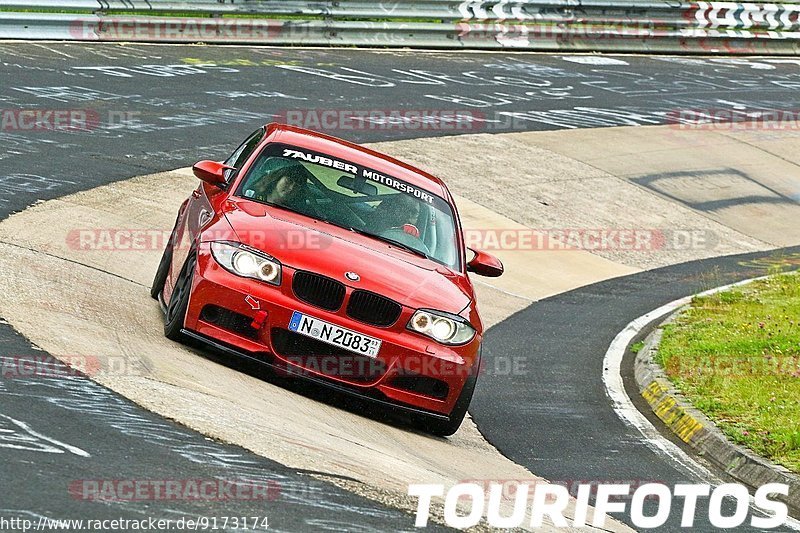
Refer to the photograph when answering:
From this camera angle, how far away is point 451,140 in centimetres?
1995

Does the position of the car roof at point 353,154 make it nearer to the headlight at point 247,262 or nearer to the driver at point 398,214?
the driver at point 398,214

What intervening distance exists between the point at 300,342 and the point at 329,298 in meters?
0.32

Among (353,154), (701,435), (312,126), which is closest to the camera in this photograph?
(701,435)

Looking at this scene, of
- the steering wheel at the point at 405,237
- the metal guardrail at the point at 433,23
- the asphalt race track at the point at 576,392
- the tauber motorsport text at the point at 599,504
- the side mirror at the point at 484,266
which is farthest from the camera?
the metal guardrail at the point at 433,23

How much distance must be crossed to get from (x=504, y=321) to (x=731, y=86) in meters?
16.5

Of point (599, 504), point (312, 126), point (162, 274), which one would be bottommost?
point (599, 504)

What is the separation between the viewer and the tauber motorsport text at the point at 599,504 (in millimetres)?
6625

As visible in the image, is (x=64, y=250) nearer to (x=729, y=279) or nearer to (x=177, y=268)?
(x=177, y=268)

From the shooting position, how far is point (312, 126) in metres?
18.9

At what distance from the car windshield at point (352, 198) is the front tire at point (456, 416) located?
1.12 metres

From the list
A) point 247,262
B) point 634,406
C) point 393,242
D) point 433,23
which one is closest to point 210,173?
point 247,262

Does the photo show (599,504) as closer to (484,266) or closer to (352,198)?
(484,266)

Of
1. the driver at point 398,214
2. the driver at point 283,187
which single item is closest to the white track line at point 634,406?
the driver at point 398,214

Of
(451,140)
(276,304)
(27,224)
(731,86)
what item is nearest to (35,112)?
(27,224)
